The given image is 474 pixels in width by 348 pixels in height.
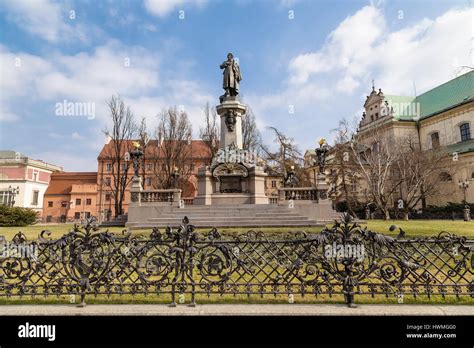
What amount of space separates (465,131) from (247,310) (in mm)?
50563

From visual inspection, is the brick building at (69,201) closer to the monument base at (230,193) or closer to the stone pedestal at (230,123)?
the monument base at (230,193)

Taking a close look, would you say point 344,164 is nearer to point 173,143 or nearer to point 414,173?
point 414,173

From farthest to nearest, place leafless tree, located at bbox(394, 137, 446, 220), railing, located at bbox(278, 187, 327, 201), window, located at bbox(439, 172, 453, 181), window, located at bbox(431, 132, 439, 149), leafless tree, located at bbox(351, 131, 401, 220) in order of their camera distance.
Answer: window, located at bbox(431, 132, 439, 149), window, located at bbox(439, 172, 453, 181), leafless tree, located at bbox(394, 137, 446, 220), leafless tree, located at bbox(351, 131, 401, 220), railing, located at bbox(278, 187, 327, 201)

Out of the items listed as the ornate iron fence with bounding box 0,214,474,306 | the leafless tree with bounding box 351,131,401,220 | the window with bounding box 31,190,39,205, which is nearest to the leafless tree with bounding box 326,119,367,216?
the leafless tree with bounding box 351,131,401,220

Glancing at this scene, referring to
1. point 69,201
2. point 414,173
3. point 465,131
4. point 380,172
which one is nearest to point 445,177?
point 465,131

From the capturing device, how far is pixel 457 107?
132ft

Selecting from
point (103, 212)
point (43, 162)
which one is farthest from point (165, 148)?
point (43, 162)

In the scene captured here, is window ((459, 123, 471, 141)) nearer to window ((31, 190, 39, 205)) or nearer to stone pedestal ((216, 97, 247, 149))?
stone pedestal ((216, 97, 247, 149))

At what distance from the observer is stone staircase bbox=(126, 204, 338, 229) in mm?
15727

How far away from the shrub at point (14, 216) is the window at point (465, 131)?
5476 centimetres

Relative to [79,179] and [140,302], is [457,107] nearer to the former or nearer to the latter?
[140,302]

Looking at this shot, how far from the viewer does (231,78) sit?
68.3 feet

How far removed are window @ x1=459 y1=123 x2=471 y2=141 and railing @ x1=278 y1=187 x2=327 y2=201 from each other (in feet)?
114

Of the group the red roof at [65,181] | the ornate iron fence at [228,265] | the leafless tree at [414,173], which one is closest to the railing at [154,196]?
the ornate iron fence at [228,265]
